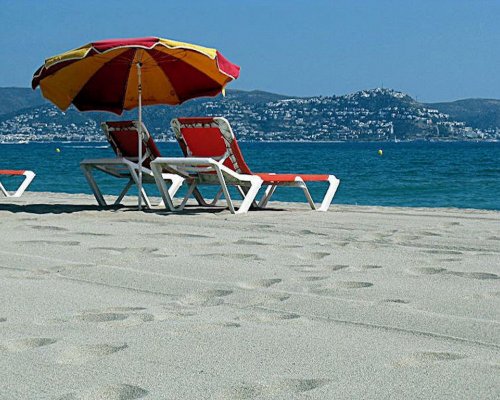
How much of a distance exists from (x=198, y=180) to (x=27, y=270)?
15.3ft

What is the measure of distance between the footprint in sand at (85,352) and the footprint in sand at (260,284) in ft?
4.16

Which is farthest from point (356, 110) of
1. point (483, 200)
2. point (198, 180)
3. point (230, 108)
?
point (198, 180)

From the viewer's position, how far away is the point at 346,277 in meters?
4.70

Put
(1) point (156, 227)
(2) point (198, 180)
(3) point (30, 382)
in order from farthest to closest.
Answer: (2) point (198, 180) < (1) point (156, 227) < (3) point (30, 382)

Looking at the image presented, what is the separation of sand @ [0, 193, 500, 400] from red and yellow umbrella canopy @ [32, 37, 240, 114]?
2.89 meters

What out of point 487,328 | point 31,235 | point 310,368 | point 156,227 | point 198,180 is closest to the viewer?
point 310,368

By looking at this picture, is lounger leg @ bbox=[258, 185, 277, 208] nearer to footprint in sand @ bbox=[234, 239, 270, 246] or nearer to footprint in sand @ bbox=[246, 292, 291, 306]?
footprint in sand @ bbox=[234, 239, 270, 246]

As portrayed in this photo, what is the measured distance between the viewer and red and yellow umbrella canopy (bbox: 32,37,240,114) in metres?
9.16

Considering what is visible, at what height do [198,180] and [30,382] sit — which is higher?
[30,382]

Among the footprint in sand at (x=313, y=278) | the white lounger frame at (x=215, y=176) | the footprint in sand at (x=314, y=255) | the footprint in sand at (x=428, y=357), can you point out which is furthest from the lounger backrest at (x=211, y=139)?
the footprint in sand at (x=428, y=357)

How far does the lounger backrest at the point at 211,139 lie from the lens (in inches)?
345

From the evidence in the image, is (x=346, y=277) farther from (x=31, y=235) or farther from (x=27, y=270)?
(x=31, y=235)

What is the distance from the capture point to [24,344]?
3236mm

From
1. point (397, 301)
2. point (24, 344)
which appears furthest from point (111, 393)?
point (397, 301)
